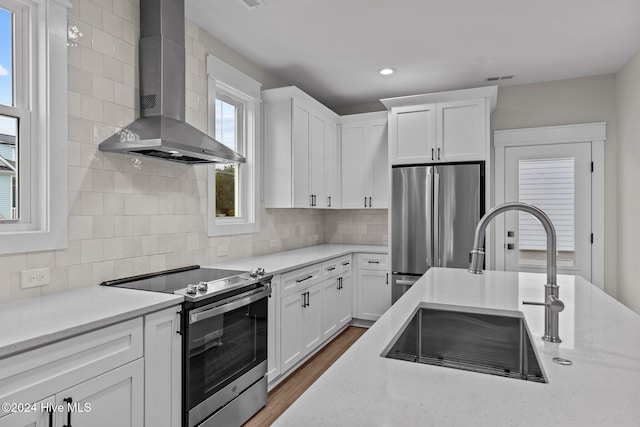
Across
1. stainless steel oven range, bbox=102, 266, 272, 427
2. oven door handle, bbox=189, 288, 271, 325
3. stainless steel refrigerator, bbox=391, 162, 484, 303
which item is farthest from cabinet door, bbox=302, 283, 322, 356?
stainless steel refrigerator, bbox=391, 162, 484, 303

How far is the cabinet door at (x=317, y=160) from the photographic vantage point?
13.2ft

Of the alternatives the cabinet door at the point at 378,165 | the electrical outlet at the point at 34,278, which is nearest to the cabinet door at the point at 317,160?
the cabinet door at the point at 378,165

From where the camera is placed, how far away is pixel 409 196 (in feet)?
13.0

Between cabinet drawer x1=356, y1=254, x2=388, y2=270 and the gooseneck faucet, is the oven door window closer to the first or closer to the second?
the gooseneck faucet

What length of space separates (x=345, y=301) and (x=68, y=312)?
2.97 metres

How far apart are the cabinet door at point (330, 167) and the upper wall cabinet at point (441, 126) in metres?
0.74

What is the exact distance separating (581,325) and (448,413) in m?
0.88

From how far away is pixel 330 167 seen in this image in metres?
4.46

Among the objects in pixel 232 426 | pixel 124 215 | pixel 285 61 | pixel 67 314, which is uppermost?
pixel 285 61

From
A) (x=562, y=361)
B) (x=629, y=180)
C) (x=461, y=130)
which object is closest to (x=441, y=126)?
(x=461, y=130)

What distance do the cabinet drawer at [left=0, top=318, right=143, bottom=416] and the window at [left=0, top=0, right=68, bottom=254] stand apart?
687 millimetres

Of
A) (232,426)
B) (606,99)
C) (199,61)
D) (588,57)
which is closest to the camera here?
(232,426)

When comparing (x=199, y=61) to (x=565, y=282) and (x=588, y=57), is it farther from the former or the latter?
(x=588, y=57)

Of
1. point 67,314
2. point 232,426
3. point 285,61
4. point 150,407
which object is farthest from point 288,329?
point 285,61
